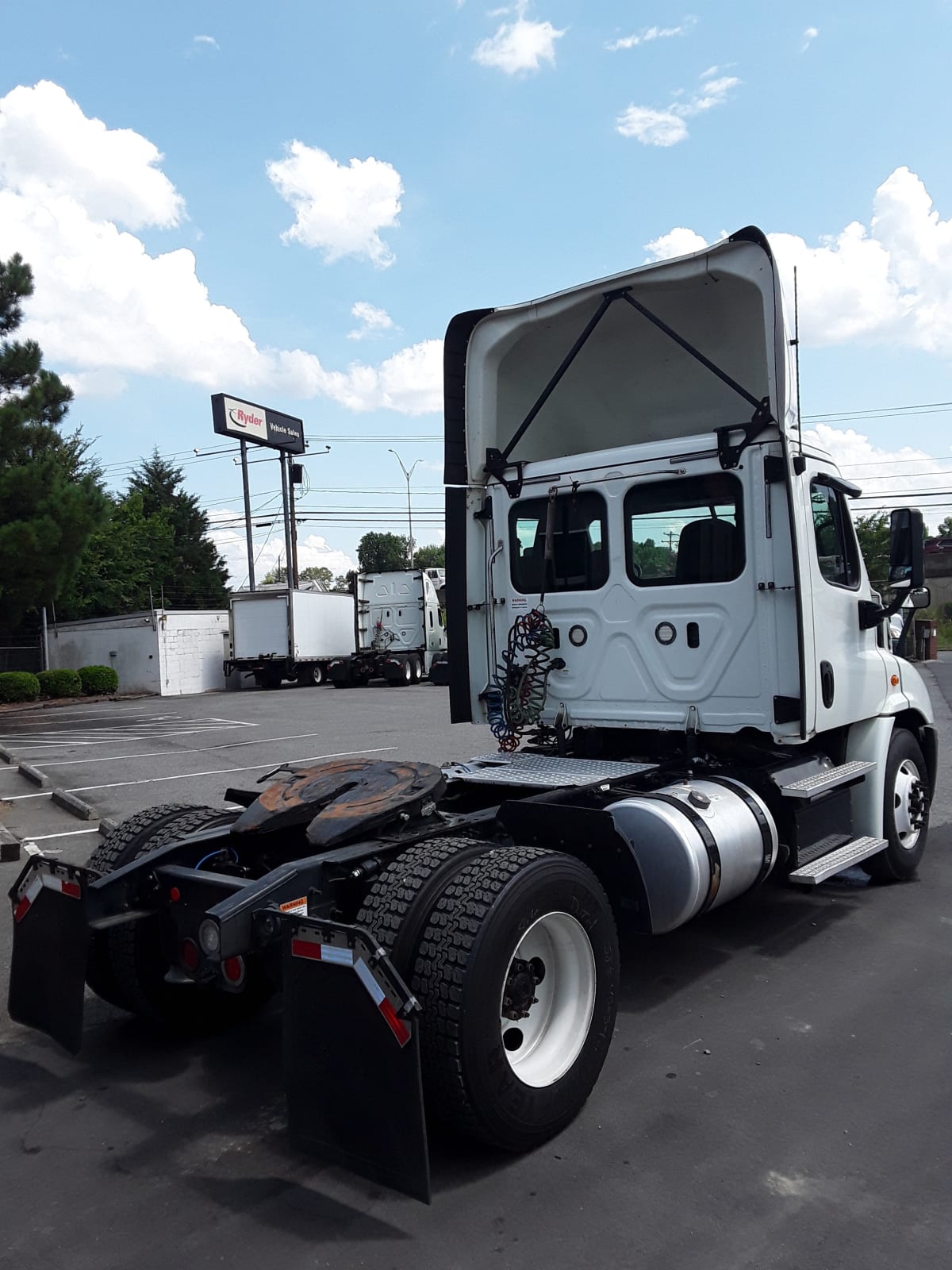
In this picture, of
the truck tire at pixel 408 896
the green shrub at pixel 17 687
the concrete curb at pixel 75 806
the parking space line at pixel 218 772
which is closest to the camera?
the truck tire at pixel 408 896

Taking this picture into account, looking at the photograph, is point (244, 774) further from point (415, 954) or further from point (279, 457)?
point (279, 457)

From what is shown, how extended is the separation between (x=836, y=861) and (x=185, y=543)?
57093 millimetres

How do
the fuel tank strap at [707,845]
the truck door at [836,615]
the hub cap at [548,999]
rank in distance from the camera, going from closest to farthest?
the hub cap at [548,999] → the fuel tank strap at [707,845] → the truck door at [836,615]

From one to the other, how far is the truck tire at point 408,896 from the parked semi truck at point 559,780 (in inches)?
0.4

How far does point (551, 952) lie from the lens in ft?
12.4

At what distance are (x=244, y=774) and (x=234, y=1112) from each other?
8955 millimetres

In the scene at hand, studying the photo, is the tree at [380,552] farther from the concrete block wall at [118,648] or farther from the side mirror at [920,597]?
the side mirror at [920,597]

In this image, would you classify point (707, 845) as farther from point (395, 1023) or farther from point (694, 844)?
point (395, 1023)

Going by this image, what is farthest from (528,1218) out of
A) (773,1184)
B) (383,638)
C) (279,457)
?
(279,457)

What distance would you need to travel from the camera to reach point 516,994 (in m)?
3.50

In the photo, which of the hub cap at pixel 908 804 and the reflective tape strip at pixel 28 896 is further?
the hub cap at pixel 908 804

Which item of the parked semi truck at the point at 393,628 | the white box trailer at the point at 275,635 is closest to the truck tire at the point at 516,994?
the parked semi truck at the point at 393,628

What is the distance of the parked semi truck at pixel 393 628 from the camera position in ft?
106

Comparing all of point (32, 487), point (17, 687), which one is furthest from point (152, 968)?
point (17, 687)
